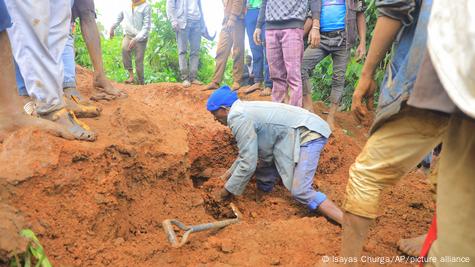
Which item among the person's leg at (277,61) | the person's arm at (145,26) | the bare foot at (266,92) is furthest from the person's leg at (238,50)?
the person's arm at (145,26)

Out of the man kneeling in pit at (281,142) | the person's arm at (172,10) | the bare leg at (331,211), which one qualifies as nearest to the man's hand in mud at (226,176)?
the man kneeling in pit at (281,142)

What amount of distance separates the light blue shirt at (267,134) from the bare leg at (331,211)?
0.31 meters

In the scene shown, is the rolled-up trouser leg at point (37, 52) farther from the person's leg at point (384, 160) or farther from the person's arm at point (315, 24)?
the person's arm at point (315, 24)

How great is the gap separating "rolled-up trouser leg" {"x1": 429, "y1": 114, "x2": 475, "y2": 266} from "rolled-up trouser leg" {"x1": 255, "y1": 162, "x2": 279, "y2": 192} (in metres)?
2.42

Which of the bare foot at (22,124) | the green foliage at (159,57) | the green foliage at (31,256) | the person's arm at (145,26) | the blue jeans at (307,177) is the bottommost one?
the green foliage at (159,57)

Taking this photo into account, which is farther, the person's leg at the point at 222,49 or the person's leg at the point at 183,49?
the person's leg at the point at 183,49

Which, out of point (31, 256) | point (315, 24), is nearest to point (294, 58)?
point (315, 24)

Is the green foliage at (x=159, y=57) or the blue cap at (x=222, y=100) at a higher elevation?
the blue cap at (x=222, y=100)

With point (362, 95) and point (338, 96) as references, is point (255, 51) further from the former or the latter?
point (362, 95)

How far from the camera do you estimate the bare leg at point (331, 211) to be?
2951 millimetres

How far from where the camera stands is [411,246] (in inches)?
90.6

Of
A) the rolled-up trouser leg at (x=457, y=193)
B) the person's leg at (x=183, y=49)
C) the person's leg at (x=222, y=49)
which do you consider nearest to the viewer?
the rolled-up trouser leg at (x=457, y=193)

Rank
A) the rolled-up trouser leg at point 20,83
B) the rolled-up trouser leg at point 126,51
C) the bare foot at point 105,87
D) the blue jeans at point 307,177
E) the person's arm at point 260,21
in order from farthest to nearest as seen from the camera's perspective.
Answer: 1. the rolled-up trouser leg at point 126,51
2. the person's arm at point 260,21
3. the bare foot at point 105,87
4. the blue jeans at point 307,177
5. the rolled-up trouser leg at point 20,83

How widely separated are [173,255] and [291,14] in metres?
2.86
